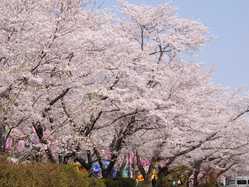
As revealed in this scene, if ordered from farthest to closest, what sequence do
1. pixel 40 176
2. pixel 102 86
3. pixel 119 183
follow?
pixel 119 183 → pixel 102 86 → pixel 40 176

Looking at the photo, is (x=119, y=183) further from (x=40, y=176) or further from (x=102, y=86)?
(x=40, y=176)

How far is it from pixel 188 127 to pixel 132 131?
257cm

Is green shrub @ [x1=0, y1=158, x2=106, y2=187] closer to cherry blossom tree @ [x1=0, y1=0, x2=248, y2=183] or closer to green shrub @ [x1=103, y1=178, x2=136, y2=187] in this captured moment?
cherry blossom tree @ [x1=0, y1=0, x2=248, y2=183]

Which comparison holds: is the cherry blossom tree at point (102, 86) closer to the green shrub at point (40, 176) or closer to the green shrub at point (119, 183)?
the green shrub at point (119, 183)

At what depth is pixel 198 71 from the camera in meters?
23.8

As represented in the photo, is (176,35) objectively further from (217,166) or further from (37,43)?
(217,166)

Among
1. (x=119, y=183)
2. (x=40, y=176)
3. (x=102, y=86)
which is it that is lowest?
(x=40, y=176)

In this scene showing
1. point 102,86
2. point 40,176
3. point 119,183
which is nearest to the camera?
point 40,176

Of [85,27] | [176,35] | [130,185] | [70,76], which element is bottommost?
[130,185]

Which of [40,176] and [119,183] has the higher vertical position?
[119,183]

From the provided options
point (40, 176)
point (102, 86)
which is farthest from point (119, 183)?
point (40, 176)

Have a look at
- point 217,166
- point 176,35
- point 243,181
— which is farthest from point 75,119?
point 243,181

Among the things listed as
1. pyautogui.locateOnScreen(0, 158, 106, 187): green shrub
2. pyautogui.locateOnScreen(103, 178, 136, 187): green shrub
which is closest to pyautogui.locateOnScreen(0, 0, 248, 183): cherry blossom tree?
pyautogui.locateOnScreen(103, 178, 136, 187): green shrub

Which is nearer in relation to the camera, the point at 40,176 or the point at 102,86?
the point at 40,176
